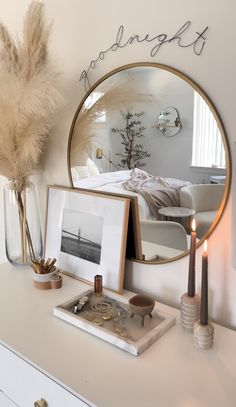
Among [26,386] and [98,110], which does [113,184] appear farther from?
[26,386]

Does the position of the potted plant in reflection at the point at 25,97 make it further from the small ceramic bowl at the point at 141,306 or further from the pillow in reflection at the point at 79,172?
the small ceramic bowl at the point at 141,306

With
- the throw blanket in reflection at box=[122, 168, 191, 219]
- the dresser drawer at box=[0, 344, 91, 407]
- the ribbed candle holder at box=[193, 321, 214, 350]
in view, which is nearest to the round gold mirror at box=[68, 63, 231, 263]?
the throw blanket in reflection at box=[122, 168, 191, 219]

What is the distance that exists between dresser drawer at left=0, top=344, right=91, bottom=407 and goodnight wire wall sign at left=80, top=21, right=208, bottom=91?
3.12ft

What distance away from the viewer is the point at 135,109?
1.18 metres

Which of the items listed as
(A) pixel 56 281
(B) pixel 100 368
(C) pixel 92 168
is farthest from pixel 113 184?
(B) pixel 100 368

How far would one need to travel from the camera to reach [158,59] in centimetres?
109

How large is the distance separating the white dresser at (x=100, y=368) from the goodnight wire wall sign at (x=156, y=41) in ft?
2.67

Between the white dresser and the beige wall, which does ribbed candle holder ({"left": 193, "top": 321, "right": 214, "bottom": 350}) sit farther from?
the beige wall

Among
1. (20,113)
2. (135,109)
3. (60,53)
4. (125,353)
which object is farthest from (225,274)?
(60,53)

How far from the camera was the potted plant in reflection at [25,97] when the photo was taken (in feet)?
4.12

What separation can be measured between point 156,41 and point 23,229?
0.90 metres

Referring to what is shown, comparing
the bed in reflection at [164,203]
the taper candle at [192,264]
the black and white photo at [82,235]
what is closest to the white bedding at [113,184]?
the bed in reflection at [164,203]

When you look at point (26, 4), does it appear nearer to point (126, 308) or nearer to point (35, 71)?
point (35, 71)

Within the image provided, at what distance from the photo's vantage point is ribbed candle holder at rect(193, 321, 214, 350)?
0.95 metres
